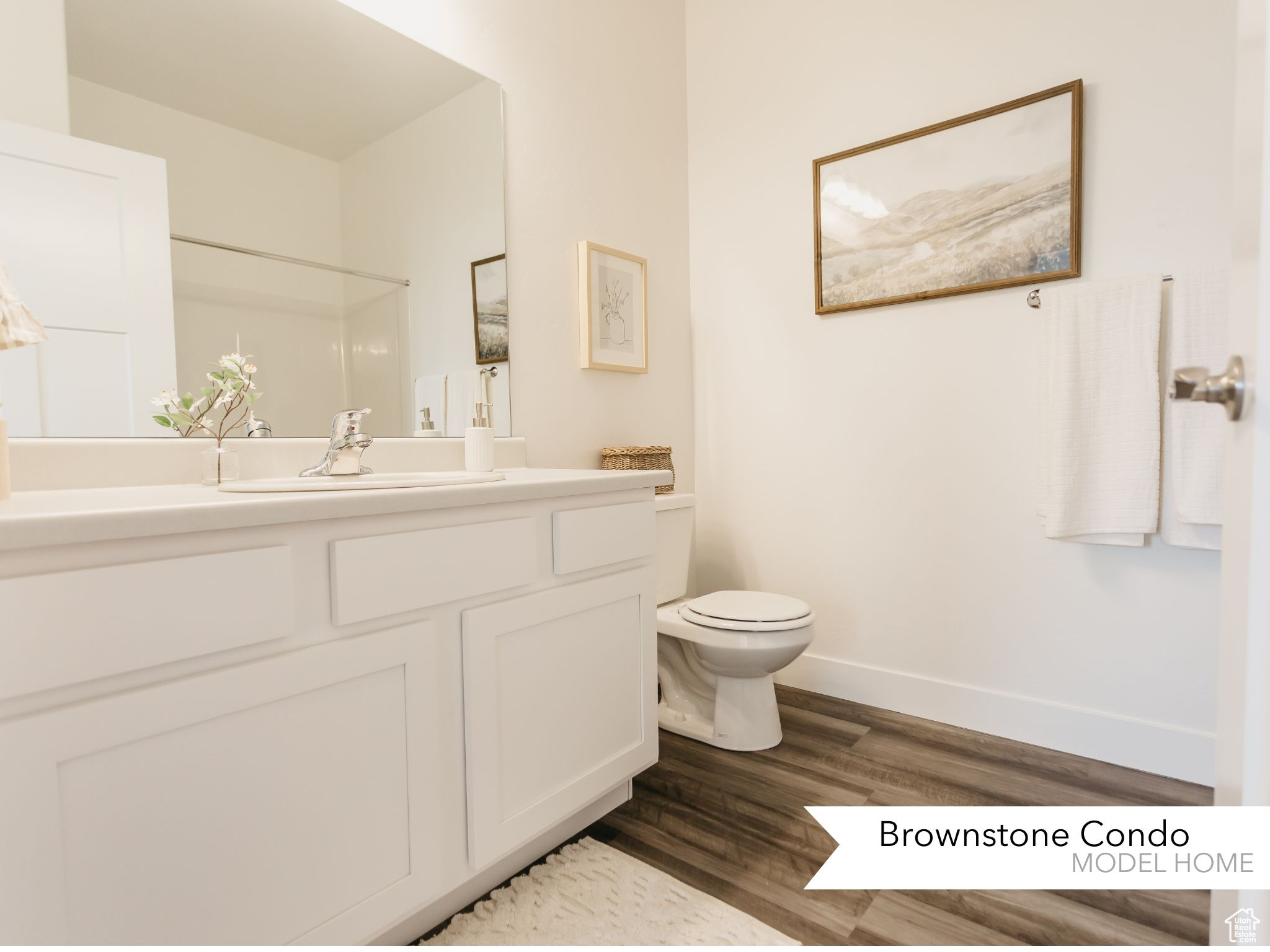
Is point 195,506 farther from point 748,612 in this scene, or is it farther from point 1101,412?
point 1101,412

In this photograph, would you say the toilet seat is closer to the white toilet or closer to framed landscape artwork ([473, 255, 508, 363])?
the white toilet

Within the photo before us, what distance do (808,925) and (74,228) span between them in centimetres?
181

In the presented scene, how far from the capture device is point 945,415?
6.80 ft

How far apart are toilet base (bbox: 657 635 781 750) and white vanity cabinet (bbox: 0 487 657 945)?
63 centimetres

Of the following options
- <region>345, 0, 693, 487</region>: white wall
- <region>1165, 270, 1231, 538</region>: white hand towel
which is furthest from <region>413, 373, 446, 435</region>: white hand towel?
<region>1165, 270, 1231, 538</region>: white hand towel

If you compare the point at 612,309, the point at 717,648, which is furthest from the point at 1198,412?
the point at 612,309

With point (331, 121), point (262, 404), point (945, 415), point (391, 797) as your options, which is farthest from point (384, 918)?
point (945, 415)

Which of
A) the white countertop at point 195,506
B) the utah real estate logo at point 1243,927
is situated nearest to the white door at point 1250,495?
the utah real estate logo at point 1243,927

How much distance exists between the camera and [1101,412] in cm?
177

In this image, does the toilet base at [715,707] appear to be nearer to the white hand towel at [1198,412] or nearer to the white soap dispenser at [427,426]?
the white soap dispenser at [427,426]

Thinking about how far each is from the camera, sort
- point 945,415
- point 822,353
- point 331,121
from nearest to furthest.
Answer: point 331,121
point 945,415
point 822,353

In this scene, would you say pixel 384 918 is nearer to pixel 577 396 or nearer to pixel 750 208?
pixel 577 396

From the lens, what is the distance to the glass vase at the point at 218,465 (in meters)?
1.30

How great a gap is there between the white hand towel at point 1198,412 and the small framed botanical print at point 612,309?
1473 mm
